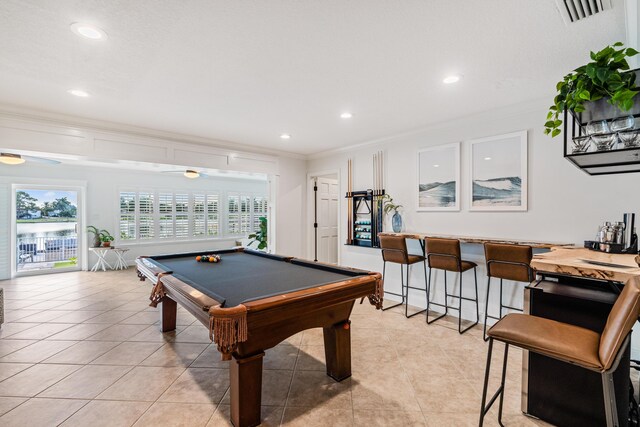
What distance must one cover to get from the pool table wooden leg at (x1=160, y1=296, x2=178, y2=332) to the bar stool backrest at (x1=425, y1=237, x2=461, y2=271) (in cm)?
317

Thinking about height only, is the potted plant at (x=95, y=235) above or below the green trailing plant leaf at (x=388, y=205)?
below

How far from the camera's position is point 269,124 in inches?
161

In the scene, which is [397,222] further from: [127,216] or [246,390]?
[127,216]

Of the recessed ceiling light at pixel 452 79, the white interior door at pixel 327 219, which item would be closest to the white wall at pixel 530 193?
the recessed ceiling light at pixel 452 79

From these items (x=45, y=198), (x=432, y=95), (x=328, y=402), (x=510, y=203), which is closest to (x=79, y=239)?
(x=45, y=198)

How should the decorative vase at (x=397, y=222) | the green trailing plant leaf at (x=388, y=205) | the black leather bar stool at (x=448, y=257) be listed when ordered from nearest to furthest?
the black leather bar stool at (x=448, y=257) → the decorative vase at (x=397, y=222) → the green trailing plant leaf at (x=388, y=205)

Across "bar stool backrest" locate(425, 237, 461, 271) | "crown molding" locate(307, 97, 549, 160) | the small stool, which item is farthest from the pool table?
"crown molding" locate(307, 97, 549, 160)

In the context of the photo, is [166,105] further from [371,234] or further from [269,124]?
[371,234]

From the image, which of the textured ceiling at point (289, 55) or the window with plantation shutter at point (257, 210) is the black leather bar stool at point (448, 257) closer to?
the textured ceiling at point (289, 55)

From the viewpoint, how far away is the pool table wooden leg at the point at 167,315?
133 inches

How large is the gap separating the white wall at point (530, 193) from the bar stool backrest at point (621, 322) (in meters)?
2.16

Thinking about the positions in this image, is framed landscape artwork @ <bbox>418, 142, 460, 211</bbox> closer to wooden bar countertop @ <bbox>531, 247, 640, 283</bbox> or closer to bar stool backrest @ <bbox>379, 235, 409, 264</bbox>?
bar stool backrest @ <bbox>379, 235, 409, 264</bbox>

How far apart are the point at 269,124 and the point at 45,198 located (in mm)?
6200

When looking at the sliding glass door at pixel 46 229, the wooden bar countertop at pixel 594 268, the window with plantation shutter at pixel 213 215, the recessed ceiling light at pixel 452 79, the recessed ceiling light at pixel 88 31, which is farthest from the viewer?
the window with plantation shutter at pixel 213 215
